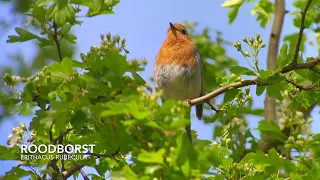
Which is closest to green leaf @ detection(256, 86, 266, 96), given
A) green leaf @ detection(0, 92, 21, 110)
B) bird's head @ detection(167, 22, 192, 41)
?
green leaf @ detection(0, 92, 21, 110)

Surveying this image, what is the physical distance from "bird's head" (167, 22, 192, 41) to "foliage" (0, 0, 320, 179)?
83.0 inches

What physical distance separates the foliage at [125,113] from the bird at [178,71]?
1426 mm

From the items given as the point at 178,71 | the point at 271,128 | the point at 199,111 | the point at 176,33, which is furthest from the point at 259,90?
the point at 176,33

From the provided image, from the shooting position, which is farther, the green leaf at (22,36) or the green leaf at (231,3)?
the green leaf at (231,3)

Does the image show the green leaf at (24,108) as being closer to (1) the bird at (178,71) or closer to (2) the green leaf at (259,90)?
(2) the green leaf at (259,90)

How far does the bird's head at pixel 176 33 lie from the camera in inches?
278

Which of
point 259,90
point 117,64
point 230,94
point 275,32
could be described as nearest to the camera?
point 117,64

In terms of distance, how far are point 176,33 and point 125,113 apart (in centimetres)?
410

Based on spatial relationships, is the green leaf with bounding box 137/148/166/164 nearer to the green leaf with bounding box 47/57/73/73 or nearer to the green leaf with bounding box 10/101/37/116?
the green leaf with bounding box 47/57/73/73

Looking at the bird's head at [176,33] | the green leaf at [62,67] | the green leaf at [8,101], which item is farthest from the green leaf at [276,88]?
the bird's head at [176,33]

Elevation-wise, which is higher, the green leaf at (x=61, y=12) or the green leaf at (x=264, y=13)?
the green leaf at (x=264, y=13)

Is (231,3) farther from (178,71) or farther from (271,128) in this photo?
(271,128)

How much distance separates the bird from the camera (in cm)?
655

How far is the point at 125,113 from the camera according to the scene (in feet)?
10.3
